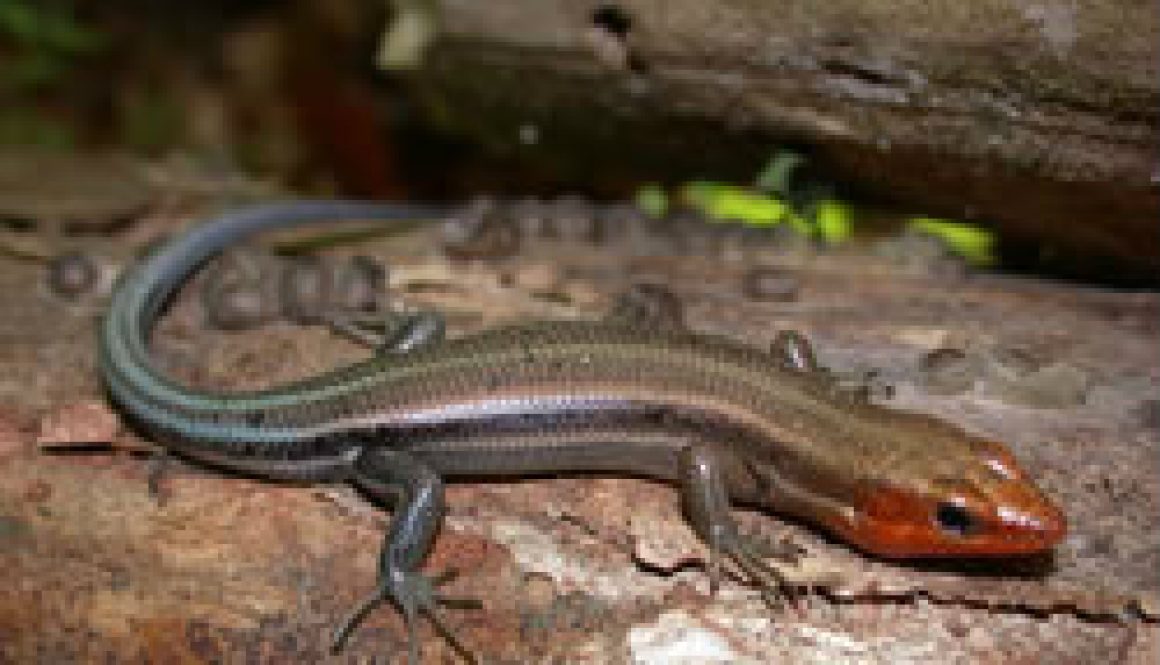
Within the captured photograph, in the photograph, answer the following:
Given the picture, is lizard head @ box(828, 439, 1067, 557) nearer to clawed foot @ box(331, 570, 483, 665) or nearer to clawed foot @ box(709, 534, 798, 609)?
clawed foot @ box(709, 534, 798, 609)

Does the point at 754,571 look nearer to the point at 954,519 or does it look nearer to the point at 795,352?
the point at 954,519

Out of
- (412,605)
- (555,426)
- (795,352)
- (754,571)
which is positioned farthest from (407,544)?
(795,352)

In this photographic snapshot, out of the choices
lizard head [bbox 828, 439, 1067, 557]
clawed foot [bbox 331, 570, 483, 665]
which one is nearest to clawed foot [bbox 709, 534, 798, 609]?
lizard head [bbox 828, 439, 1067, 557]

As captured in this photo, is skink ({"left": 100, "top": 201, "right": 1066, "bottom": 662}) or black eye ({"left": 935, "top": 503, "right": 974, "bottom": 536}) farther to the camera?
skink ({"left": 100, "top": 201, "right": 1066, "bottom": 662})

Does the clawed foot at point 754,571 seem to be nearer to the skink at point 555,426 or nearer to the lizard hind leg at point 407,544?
the skink at point 555,426

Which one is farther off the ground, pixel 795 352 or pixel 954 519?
pixel 795 352

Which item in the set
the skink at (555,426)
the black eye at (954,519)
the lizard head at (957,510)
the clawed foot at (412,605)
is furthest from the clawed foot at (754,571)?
the clawed foot at (412,605)

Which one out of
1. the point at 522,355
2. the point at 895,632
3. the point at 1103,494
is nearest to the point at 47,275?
the point at 522,355
